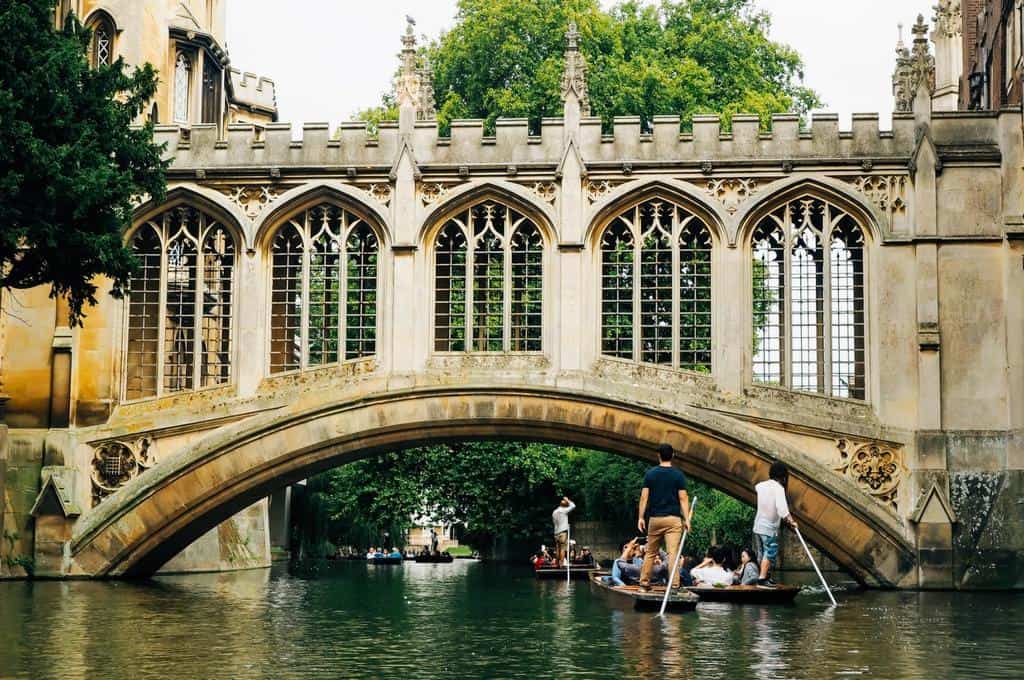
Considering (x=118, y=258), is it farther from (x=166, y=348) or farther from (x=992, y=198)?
(x=992, y=198)

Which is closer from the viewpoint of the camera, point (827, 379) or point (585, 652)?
point (585, 652)

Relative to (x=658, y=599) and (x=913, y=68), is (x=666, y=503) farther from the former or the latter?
(x=913, y=68)

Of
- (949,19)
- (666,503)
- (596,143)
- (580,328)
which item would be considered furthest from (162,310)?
(949,19)

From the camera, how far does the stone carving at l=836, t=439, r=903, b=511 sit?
24.2 m

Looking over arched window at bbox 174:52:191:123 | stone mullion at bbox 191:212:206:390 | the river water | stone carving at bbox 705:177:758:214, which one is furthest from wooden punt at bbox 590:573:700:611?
arched window at bbox 174:52:191:123

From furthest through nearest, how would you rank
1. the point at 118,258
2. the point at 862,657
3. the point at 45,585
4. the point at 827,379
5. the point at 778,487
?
the point at 827,379 → the point at 45,585 → the point at 118,258 → the point at 778,487 → the point at 862,657

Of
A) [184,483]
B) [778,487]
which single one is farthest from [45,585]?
[778,487]

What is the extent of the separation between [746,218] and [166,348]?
31.4ft

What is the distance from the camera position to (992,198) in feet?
80.6

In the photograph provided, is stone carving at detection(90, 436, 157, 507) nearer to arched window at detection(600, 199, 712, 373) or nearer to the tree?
the tree

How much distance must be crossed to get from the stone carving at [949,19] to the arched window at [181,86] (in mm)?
18862

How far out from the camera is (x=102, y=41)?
3012 cm

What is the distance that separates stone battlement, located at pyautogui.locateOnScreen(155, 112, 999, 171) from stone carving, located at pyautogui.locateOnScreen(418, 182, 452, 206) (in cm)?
34

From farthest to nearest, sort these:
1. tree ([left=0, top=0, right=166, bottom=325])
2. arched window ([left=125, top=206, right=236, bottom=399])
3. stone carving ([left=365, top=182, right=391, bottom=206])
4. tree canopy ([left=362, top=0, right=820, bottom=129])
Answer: tree canopy ([left=362, top=0, right=820, bottom=129]) < arched window ([left=125, top=206, right=236, bottom=399]) < stone carving ([left=365, top=182, right=391, bottom=206]) < tree ([left=0, top=0, right=166, bottom=325])
